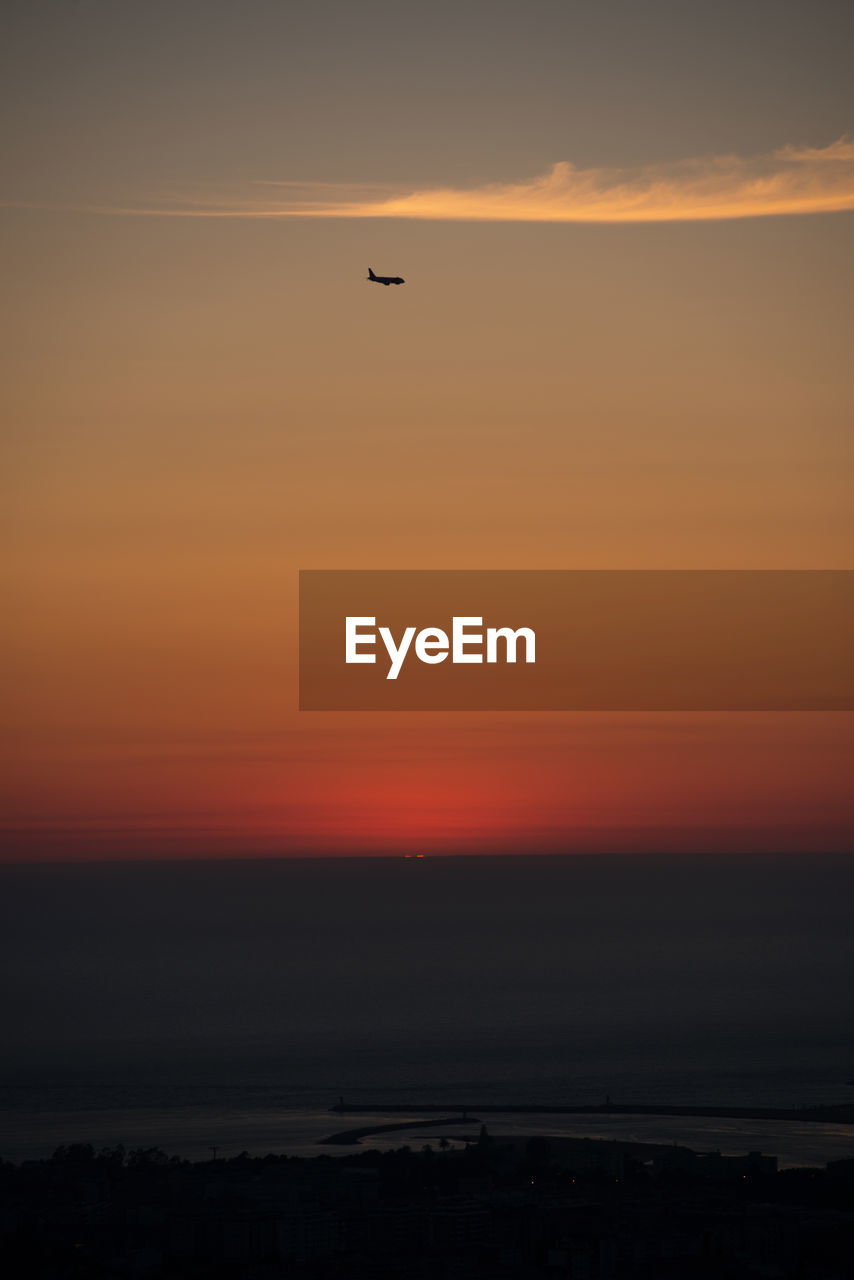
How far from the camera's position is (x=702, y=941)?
134875mm

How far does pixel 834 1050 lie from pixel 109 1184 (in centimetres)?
4005

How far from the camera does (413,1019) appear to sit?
79312 mm

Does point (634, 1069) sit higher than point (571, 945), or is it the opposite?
point (571, 945)

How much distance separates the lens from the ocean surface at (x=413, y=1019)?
43.7 meters

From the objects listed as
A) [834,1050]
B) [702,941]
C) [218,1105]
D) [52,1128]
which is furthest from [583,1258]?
[702,941]

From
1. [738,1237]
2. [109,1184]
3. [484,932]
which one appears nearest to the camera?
[738,1237]

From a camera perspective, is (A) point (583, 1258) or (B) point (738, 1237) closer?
(A) point (583, 1258)

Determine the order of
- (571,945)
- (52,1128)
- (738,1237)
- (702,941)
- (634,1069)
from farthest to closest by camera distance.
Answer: (702,941), (571,945), (634,1069), (52,1128), (738,1237)

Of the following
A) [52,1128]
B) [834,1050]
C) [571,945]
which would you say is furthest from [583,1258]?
[571,945]

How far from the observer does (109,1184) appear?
2923 cm

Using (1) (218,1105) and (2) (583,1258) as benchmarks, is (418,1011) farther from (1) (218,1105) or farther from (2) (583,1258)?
(2) (583,1258)

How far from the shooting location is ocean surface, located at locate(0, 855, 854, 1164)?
43688 millimetres

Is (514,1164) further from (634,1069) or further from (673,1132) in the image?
(634,1069)

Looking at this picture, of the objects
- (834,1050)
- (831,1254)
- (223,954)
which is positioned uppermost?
(223,954)
